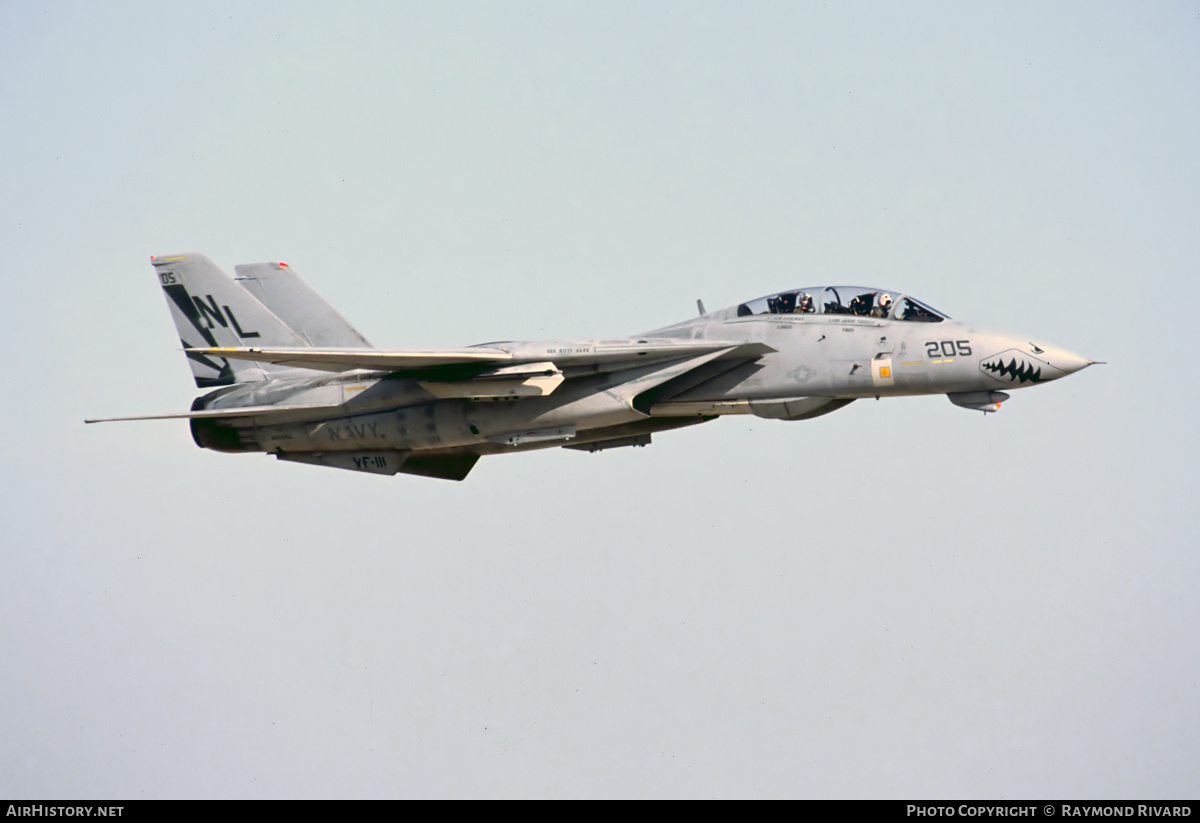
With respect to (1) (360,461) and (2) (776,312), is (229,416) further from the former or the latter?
(2) (776,312)

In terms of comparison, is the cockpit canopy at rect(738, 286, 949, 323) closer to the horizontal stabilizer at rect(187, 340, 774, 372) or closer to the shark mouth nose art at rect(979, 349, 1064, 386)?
the horizontal stabilizer at rect(187, 340, 774, 372)

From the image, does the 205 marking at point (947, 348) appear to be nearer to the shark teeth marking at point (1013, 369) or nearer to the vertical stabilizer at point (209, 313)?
the shark teeth marking at point (1013, 369)

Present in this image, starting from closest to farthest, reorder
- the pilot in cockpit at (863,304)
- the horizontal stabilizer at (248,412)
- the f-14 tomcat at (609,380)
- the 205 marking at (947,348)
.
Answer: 1. the 205 marking at (947,348)
2. the f-14 tomcat at (609,380)
3. the pilot in cockpit at (863,304)
4. the horizontal stabilizer at (248,412)

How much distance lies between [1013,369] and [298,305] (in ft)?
34.5

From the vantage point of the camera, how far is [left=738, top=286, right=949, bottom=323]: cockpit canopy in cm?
1930

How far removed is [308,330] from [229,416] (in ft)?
7.01

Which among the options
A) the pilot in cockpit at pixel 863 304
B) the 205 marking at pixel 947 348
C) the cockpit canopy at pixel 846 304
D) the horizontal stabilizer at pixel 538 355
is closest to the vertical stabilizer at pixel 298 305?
the horizontal stabilizer at pixel 538 355

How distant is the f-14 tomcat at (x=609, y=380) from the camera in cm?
1908

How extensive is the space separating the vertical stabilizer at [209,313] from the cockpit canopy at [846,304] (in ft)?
23.5

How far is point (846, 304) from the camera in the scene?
19.6 metres

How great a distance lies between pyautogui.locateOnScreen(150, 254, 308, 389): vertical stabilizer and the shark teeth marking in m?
10.00

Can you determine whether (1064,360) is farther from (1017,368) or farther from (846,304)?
(846,304)

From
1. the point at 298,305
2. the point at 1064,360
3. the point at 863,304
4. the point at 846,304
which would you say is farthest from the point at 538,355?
the point at 1064,360
